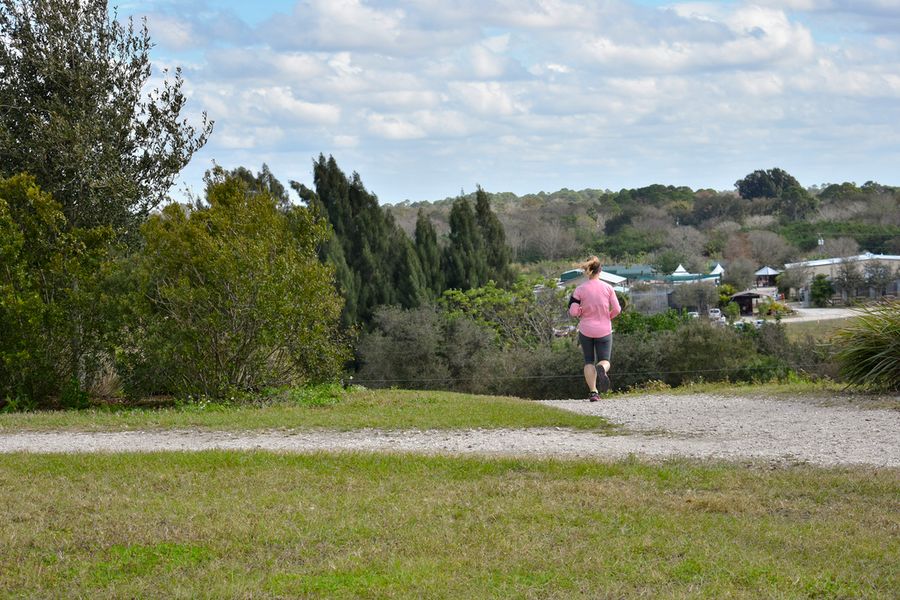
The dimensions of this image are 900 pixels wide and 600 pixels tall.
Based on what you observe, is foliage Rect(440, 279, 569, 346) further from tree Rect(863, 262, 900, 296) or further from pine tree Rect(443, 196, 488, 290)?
tree Rect(863, 262, 900, 296)

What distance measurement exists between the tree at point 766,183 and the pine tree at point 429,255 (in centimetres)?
8096

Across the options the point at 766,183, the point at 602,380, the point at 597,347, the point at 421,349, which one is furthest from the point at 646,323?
the point at 766,183

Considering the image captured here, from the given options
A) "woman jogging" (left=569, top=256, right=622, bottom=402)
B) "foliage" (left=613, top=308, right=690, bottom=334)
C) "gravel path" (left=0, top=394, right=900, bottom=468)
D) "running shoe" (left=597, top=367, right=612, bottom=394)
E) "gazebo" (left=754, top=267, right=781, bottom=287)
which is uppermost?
"gazebo" (left=754, top=267, right=781, bottom=287)

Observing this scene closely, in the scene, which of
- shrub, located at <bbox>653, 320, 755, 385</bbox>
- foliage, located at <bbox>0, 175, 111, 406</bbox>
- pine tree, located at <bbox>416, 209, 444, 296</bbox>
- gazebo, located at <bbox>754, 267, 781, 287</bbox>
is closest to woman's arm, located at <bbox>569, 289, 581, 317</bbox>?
foliage, located at <bbox>0, 175, 111, 406</bbox>

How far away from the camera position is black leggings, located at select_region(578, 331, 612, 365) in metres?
13.4

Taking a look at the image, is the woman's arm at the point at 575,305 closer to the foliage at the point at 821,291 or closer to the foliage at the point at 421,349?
the foliage at the point at 421,349

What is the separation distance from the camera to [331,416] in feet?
40.6

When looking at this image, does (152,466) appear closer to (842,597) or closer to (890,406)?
(842,597)

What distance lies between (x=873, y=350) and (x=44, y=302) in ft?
37.2

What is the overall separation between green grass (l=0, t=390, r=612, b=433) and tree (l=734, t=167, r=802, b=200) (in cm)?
10554

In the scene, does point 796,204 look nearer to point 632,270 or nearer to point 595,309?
point 632,270

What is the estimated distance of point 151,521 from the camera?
6.65 m

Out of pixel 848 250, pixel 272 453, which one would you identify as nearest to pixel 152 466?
pixel 272 453

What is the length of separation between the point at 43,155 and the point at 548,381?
12.0m
